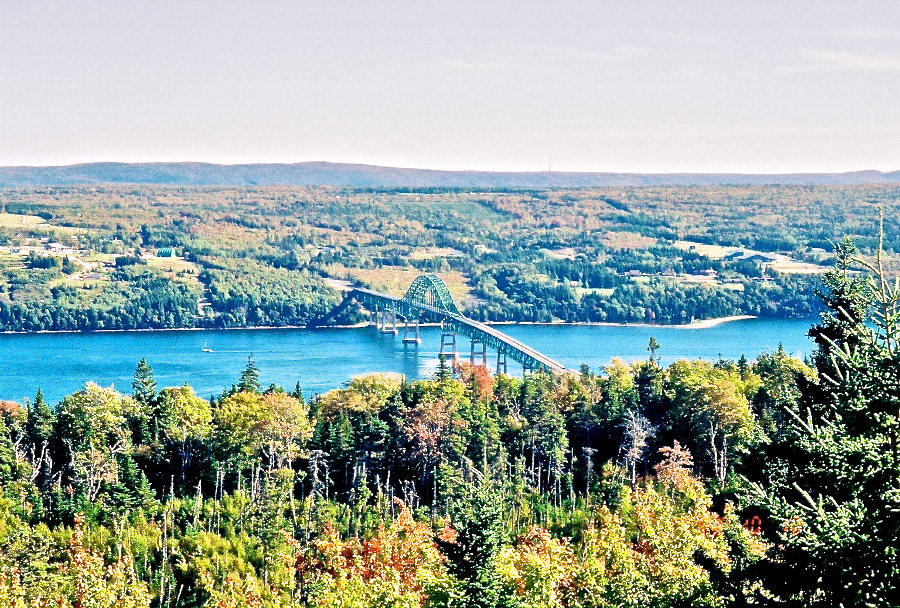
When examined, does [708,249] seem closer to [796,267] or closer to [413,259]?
[796,267]

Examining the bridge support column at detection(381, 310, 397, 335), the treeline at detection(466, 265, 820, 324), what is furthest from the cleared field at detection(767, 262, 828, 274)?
the bridge support column at detection(381, 310, 397, 335)

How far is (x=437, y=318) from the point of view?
344ft

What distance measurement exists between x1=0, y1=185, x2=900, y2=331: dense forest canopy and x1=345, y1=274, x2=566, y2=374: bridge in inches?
141

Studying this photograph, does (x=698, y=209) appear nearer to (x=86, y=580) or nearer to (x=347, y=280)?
(x=347, y=280)

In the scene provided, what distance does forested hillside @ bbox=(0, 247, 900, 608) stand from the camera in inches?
346

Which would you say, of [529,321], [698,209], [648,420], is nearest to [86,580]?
[648,420]

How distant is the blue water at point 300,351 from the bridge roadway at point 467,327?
5.47ft

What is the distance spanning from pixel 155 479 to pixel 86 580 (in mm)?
13614

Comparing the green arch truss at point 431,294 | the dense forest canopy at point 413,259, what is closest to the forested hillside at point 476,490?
the green arch truss at point 431,294

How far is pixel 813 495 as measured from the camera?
10.1 meters

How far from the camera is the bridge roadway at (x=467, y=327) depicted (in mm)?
76519

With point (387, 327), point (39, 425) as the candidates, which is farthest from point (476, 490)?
point (387, 327)

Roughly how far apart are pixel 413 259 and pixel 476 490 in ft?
443

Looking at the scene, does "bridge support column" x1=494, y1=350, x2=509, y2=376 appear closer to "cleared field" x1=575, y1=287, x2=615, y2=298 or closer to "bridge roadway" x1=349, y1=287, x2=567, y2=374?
"bridge roadway" x1=349, y1=287, x2=567, y2=374
